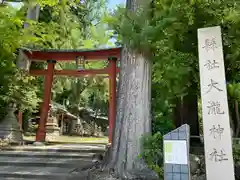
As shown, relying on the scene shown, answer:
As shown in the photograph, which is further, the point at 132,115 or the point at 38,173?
the point at 38,173

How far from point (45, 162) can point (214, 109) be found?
13.6ft

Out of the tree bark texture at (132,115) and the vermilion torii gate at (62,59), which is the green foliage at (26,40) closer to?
the vermilion torii gate at (62,59)

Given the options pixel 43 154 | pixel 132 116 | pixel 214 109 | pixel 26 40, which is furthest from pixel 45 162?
pixel 214 109

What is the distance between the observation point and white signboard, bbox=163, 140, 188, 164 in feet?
11.2

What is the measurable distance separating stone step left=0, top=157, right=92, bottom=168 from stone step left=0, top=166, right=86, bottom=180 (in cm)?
24

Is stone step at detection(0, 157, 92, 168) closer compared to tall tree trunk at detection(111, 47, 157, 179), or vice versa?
tall tree trunk at detection(111, 47, 157, 179)

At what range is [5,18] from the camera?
5953mm

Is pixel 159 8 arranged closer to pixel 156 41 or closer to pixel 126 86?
pixel 156 41

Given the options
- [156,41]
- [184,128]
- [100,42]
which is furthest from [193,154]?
[100,42]

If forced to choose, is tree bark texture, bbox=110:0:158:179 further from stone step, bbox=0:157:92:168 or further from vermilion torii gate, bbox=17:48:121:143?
vermilion torii gate, bbox=17:48:121:143

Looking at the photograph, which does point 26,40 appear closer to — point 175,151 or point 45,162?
point 45,162

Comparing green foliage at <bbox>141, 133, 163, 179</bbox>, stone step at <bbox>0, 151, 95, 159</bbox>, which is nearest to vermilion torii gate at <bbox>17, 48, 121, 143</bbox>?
stone step at <bbox>0, 151, 95, 159</bbox>

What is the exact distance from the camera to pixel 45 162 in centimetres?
600

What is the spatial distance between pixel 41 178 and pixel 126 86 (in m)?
2.51
